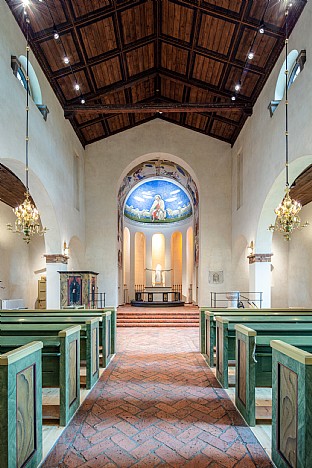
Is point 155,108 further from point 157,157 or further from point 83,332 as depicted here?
point 83,332

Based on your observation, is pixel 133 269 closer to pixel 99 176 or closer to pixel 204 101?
pixel 99 176

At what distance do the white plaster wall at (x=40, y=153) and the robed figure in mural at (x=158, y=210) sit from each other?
7528 millimetres

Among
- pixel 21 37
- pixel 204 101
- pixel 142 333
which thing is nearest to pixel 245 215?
pixel 204 101

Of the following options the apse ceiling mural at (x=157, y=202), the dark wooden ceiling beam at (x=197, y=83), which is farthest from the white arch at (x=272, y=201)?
the apse ceiling mural at (x=157, y=202)

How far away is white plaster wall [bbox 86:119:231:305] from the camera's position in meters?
15.2

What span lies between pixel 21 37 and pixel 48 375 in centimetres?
737

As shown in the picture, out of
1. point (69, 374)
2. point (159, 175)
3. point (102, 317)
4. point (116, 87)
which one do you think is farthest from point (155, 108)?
point (69, 374)

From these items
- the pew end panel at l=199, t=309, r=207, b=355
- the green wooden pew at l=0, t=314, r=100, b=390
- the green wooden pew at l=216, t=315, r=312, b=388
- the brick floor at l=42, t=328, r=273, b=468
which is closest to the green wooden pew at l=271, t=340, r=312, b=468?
the brick floor at l=42, t=328, r=273, b=468

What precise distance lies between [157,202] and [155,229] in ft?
5.23

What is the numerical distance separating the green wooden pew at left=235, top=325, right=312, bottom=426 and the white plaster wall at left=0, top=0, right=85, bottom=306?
18.8ft

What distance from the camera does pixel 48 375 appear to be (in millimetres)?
4051

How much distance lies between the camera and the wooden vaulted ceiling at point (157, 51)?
8492mm

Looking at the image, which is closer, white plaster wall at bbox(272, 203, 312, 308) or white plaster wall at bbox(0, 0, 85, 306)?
white plaster wall at bbox(0, 0, 85, 306)

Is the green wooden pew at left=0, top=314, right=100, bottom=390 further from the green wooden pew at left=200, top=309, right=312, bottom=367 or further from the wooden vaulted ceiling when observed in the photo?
the wooden vaulted ceiling
